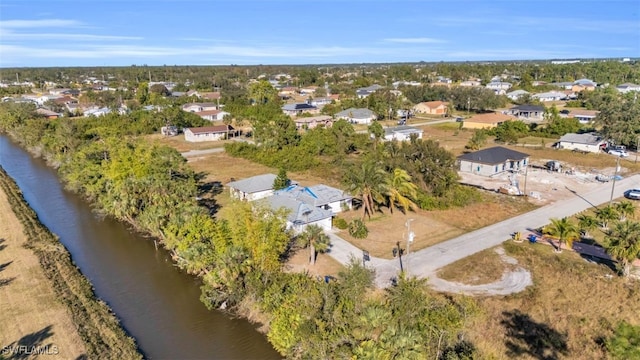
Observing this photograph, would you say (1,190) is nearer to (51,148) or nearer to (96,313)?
(51,148)

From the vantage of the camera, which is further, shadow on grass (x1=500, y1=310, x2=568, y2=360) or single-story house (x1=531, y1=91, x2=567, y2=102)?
single-story house (x1=531, y1=91, x2=567, y2=102)

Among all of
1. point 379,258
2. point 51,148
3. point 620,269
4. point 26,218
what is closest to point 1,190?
point 26,218

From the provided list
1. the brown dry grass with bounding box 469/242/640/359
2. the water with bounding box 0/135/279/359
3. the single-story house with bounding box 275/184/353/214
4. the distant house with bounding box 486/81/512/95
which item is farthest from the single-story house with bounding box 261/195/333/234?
the distant house with bounding box 486/81/512/95

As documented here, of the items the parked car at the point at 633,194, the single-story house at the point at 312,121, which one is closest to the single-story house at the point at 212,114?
the single-story house at the point at 312,121

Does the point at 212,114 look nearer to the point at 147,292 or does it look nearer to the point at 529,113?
the point at 529,113

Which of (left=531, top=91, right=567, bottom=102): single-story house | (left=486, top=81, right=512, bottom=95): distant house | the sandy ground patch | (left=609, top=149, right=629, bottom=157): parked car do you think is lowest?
the sandy ground patch

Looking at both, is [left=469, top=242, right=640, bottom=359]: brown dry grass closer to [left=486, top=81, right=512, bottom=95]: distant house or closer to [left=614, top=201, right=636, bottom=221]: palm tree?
[left=614, top=201, right=636, bottom=221]: palm tree

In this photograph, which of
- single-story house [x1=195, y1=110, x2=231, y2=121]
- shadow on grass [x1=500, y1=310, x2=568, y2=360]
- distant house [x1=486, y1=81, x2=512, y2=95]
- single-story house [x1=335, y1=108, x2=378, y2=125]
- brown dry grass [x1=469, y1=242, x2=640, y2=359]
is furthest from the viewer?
distant house [x1=486, y1=81, x2=512, y2=95]
